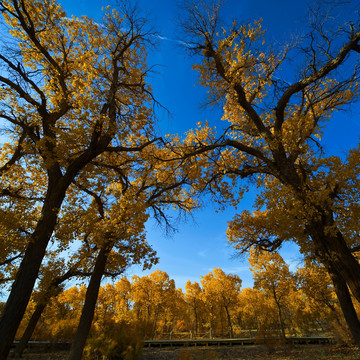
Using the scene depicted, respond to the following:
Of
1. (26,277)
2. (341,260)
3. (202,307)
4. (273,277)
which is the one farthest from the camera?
(202,307)

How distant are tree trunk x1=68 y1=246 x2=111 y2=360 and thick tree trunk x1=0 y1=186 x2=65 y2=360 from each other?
3131 mm

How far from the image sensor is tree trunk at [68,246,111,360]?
6.75m

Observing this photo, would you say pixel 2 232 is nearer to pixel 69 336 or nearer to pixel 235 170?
pixel 235 170

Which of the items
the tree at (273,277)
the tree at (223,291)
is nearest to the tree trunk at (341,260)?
the tree at (273,277)

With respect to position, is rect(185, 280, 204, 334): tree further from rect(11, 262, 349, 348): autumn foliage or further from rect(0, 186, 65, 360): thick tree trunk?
rect(0, 186, 65, 360): thick tree trunk

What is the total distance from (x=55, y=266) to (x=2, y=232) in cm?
484

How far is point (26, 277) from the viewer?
13.7 ft

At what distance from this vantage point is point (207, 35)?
7.38 meters

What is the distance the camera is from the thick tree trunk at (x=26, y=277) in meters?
3.73

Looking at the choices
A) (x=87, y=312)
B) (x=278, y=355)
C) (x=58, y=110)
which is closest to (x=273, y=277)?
(x=278, y=355)

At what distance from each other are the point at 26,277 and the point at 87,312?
14.1 ft

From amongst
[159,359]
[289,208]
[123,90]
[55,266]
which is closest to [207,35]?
[123,90]

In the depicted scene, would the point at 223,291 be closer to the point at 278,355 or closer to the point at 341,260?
the point at 278,355

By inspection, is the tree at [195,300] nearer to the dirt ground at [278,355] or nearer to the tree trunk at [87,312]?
the dirt ground at [278,355]
